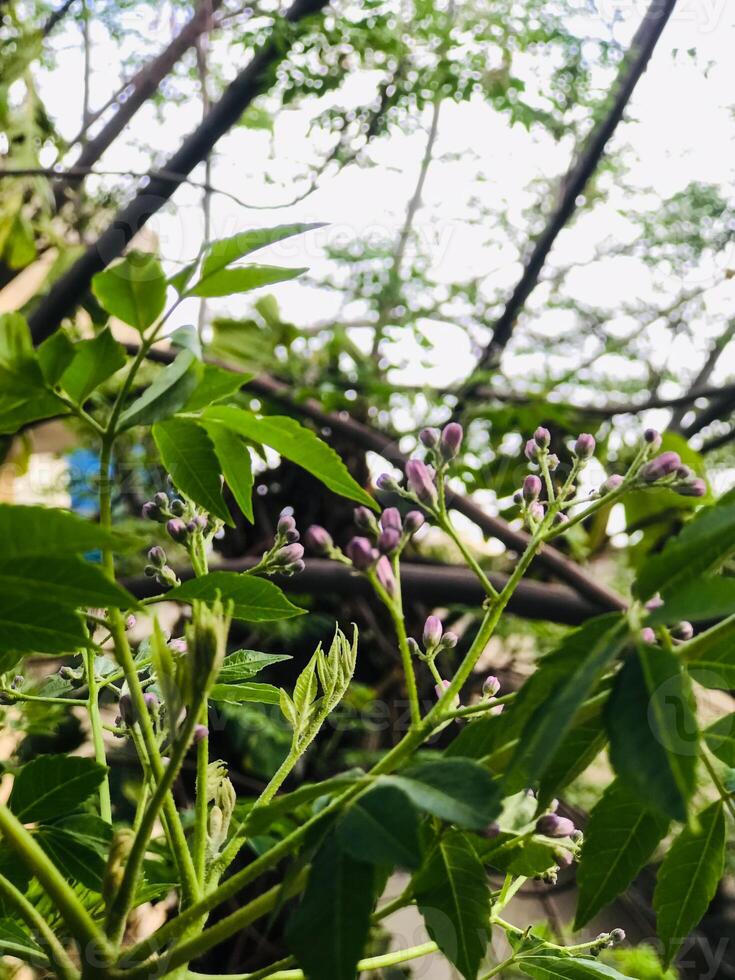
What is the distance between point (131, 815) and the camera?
2.22 feet

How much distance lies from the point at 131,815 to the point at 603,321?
3.48ft

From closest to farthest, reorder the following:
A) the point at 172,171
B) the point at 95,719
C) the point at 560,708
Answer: the point at 560,708, the point at 95,719, the point at 172,171

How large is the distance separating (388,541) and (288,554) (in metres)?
0.06

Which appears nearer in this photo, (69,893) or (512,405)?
(69,893)

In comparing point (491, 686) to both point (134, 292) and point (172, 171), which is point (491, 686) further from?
point (172, 171)

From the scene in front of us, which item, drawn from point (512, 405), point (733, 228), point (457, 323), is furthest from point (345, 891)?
point (733, 228)

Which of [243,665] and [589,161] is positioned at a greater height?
[589,161]

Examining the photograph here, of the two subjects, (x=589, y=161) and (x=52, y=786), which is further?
(x=589, y=161)

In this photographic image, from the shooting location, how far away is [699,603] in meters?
0.13

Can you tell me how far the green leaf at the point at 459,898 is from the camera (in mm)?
162

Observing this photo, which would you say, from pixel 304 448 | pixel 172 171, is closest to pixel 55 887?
pixel 304 448

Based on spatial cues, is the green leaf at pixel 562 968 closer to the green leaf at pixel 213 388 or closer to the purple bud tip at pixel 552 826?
the purple bud tip at pixel 552 826

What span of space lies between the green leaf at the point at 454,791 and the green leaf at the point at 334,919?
0.01 metres

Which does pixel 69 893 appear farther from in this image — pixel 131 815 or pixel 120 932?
pixel 131 815
